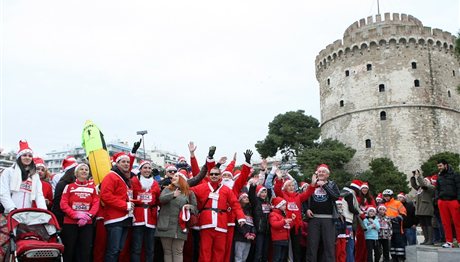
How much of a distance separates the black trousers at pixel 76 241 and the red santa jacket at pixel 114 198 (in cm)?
35

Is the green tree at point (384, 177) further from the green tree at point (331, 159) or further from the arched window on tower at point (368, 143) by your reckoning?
the arched window on tower at point (368, 143)

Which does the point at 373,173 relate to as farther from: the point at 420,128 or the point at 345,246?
the point at 345,246

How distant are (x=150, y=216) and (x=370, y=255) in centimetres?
577

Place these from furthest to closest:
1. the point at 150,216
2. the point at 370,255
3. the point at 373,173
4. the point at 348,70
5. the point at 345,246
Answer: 1. the point at 348,70
2. the point at 373,173
3. the point at 370,255
4. the point at 345,246
5. the point at 150,216

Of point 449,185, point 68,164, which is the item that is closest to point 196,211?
point 68,164

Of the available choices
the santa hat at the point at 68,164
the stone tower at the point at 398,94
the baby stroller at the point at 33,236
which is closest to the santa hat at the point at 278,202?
the santa hat at the point at 68,164

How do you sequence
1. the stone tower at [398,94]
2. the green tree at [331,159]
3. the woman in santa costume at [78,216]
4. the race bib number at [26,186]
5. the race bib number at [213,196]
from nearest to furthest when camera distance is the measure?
the race bib number at [26,186] < the woman in santa costume at [78,216] < the race bib number at [213,196] < the green tree at [331,159] < the stone tower at [398,94]

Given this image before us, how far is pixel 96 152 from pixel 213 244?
3.38 metres

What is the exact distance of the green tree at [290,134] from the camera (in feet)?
129

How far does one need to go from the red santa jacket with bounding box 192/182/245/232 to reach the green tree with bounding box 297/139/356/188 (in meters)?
28.3

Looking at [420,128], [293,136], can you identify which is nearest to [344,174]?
[293,136]

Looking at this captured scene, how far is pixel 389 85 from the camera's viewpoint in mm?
39844

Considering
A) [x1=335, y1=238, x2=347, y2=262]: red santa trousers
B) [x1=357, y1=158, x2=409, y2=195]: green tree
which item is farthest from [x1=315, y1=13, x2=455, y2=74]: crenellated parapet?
[x1=335, y1=238, x2=347, y2=262]: red santa trousers

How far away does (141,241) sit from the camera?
6641 millimetres
